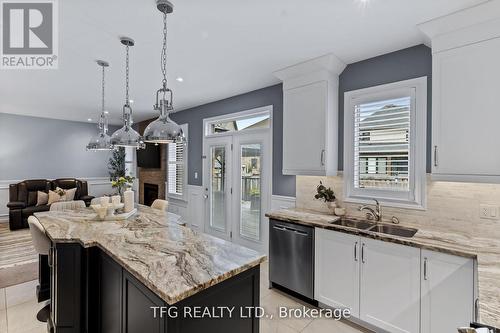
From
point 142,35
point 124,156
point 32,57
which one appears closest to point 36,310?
point 32,57

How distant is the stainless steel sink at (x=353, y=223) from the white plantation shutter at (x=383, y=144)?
410 mm

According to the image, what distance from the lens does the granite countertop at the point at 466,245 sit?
45.6 inches

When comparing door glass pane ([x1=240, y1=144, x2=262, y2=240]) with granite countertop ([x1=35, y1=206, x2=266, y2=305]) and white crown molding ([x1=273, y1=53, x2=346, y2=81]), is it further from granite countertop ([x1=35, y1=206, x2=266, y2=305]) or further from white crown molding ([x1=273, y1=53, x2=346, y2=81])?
granite countertop ([x1=35, y1=206, x2=266, y2=305])

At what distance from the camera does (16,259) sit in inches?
154

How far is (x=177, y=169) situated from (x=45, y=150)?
13.5 ft

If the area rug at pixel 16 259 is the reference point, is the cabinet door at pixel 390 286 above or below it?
above

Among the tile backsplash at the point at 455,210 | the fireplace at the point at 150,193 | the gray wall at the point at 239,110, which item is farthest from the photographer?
the fireplace at the point at 150,193

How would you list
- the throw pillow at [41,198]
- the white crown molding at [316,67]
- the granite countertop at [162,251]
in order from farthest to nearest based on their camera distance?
the throw pillow at [41,198], the white crown molding at [316,67], the granite countertop at [162,251]

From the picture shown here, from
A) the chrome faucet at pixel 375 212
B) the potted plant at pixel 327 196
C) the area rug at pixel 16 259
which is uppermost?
the potted plant at pixel 327 196

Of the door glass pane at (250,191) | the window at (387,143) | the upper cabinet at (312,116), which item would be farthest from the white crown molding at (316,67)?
the door glass pane at (250,191)

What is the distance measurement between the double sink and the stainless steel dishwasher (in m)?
0.39

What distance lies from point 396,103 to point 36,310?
4.44 m

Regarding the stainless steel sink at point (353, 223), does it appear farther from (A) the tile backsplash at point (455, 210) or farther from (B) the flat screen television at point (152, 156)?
(B) the flat screen television at point (152, 156)

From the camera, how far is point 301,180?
3432 mm
